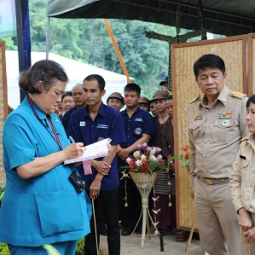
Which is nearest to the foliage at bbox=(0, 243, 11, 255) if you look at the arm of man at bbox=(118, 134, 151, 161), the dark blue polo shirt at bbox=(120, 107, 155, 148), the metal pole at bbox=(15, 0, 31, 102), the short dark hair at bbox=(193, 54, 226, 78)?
the short dark hair at bbox=(193, 54, 226, 78)

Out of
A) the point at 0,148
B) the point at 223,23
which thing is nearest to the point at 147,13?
the point at 223,23

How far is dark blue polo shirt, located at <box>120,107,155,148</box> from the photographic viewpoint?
21.0ft

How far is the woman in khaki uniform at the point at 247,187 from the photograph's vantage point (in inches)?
128

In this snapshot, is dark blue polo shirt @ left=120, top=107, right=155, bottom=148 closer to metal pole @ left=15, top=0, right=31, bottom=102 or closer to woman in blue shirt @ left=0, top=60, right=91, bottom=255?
metal pole @ left=15, top=0, right=31, bottom=102

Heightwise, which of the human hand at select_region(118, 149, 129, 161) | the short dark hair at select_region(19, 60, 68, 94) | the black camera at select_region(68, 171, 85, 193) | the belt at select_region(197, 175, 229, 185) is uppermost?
the short dark hair at select_region(19, 60, 68, 94)

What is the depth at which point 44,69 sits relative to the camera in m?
2.88

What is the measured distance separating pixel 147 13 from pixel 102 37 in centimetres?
1794

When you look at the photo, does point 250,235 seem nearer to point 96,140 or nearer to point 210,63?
point 210,63

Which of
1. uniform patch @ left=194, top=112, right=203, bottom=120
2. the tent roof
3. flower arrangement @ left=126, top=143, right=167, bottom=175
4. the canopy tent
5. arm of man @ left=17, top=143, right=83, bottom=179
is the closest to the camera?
arm of man @ left=17, top=143, right=83, bottom=179

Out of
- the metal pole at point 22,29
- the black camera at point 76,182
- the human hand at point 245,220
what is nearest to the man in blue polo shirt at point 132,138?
the metal pole at point 22,29

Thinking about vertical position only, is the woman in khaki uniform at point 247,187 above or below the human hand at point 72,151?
below

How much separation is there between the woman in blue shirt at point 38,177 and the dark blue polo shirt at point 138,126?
3.52 meters

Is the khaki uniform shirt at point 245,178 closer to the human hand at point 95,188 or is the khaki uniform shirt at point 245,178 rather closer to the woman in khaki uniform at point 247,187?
the woman in khaki uniform at point 247,187

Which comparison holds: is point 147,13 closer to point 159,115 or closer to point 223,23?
point 223,23
